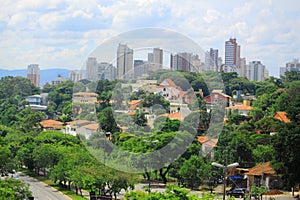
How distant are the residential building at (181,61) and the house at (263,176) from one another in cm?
351

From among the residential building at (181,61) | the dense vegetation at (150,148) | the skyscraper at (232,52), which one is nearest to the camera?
the dense vegetation at (150,148)

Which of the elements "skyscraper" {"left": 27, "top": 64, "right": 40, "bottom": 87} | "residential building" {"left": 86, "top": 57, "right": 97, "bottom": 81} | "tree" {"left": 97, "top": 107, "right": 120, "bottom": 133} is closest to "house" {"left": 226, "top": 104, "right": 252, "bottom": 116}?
"tree" {"left": 97, "top": 107, "right": 120, "bottom": 133}

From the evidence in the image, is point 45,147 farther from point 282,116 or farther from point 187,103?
point 282,116

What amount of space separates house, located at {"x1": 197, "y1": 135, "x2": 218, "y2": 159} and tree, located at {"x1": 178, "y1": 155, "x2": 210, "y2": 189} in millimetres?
1016

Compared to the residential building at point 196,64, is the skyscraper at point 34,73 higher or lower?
higher

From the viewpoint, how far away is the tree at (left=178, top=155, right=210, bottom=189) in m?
14.8

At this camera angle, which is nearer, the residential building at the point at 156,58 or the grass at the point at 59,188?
the residential building at the point at 156,58

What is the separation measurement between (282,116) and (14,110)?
64.9 feet

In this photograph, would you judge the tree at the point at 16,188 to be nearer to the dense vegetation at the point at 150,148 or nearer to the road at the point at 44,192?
the dense vegetation at the point at 150,148

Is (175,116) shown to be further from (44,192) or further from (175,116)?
(44,192)

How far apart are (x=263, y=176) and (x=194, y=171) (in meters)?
1.89

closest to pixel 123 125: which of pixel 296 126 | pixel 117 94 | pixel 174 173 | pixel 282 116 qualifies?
pixel 117 94

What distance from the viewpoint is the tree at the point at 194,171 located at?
14805 millimetres

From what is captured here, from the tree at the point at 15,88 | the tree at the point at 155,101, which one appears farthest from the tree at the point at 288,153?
the tree at the point at 15,88
